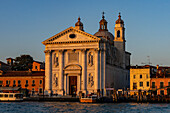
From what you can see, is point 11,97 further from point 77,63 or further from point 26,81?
point 77,63

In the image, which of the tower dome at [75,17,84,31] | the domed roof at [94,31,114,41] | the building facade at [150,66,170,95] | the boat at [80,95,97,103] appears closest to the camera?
the boat at [80,95,97,103]

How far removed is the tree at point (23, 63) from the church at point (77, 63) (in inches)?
1286

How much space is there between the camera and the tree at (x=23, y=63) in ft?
388

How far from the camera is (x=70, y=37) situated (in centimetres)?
8562

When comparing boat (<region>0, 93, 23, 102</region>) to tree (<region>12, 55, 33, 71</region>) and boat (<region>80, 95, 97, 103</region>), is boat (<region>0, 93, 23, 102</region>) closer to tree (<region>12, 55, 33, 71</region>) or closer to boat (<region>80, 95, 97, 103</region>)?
boat (<region>80, 95, 97, 103</region>)

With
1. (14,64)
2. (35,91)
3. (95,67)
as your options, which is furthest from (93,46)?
(14,64)

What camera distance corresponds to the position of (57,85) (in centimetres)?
8612

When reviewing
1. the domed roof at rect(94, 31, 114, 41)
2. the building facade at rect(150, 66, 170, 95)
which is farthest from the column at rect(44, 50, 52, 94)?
the building facade at rect(150, 66, 170, 95)

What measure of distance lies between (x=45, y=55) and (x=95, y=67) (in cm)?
1037

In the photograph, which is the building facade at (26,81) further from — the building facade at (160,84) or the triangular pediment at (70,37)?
the building facade at (160,84)

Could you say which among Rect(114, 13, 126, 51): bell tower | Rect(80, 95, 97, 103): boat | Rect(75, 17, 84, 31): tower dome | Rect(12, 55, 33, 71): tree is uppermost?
Rect(75, 17, 84, 31): tower dome

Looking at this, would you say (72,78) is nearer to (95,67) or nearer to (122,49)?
(95,67)

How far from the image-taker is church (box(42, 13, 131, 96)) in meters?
83.8

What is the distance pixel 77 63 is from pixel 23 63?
38.0m
